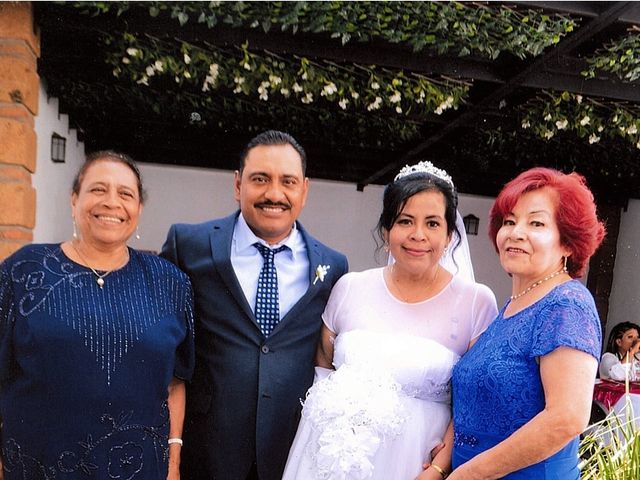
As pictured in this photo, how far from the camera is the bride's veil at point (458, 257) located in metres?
2.69

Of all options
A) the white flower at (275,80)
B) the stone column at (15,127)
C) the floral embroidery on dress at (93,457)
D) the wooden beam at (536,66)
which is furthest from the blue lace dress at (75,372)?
the wooden beam at (536,66)

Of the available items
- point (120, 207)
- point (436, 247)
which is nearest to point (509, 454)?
point (436, 247)

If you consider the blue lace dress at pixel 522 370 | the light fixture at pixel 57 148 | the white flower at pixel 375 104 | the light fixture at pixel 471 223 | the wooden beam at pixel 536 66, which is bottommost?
the blue lace dress at pixel 522 370

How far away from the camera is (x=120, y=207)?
81.0 inches

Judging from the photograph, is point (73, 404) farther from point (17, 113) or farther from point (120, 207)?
point (17, 113)

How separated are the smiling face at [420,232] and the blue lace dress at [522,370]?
456mm

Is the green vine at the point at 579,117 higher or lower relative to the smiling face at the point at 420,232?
higher

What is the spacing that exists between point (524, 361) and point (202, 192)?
706cm

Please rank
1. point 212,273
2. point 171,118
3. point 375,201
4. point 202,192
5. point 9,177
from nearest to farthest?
point 212,273 < point 9,177 < point 171,118 < point 202,192 < point 375,201

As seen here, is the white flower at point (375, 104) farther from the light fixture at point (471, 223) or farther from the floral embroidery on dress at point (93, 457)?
the light fixture at point (471, 223)

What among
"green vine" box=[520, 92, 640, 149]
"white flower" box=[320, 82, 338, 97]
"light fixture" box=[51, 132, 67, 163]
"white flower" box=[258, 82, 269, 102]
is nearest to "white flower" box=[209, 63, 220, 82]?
"white flower" box=[258, 82, 269, 102]

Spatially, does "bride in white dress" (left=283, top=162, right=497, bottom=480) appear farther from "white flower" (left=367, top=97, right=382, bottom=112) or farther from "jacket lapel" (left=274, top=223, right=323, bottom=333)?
"white flower" (left=367, top=97, right=382, bottom=112)

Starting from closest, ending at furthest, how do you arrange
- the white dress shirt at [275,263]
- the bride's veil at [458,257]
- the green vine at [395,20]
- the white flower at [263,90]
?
1. the white dress shirt at [275,263]
2. the bride's veil at [458,257]
3. the green vine at [395,20]
4. the white flower at [263,90]

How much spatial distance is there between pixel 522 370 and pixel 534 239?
452 mm
